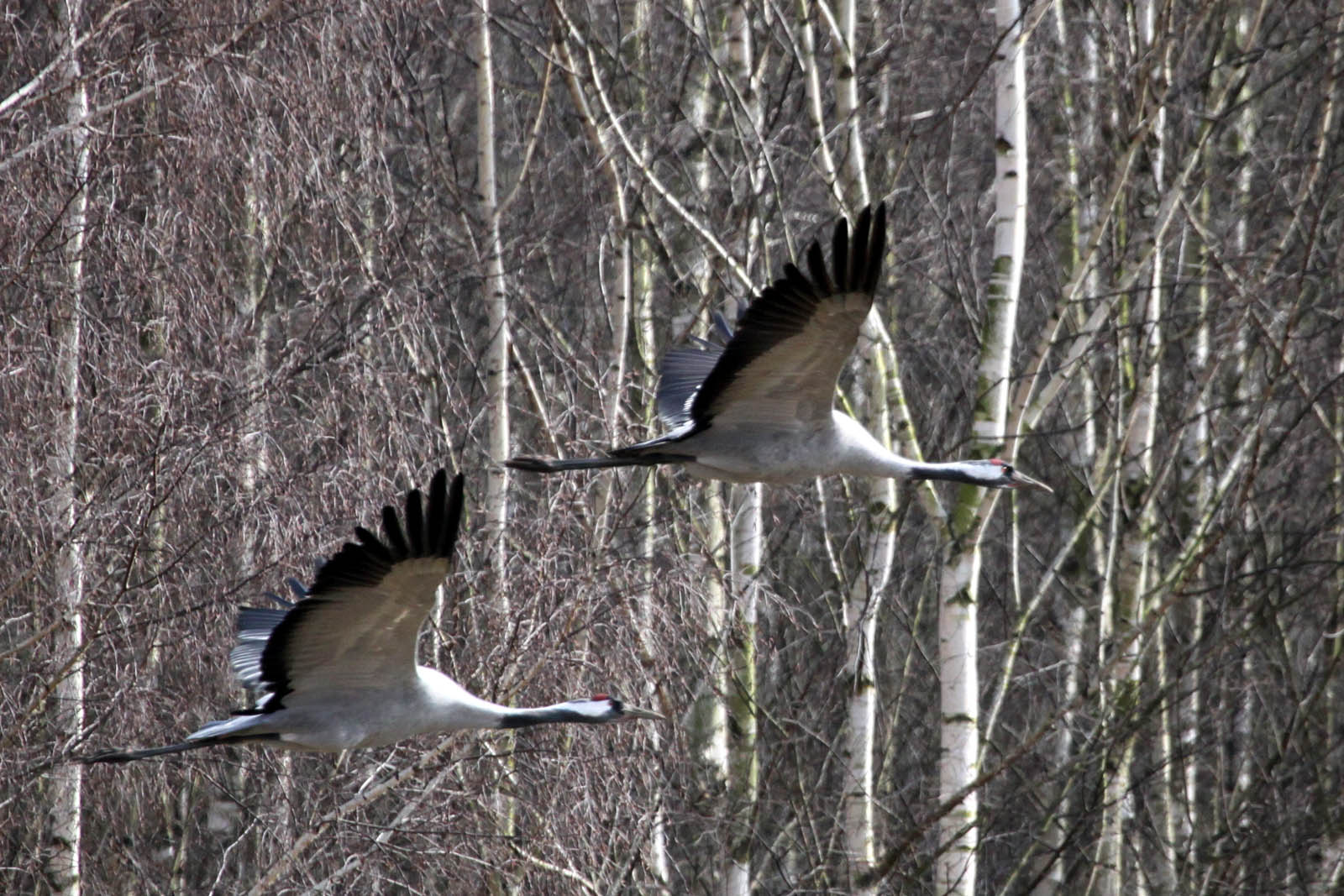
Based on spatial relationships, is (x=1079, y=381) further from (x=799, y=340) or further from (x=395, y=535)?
(x=395, y=535)

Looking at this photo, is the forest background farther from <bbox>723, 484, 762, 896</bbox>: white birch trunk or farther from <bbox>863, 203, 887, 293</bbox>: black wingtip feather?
<bbox>863, 203, 887, 293</bbox>: black wingtip feather

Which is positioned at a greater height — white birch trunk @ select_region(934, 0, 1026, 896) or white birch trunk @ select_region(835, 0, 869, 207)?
white birch trunk @ select_region(835, 0, 869, 207)

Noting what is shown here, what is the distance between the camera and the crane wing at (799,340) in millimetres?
6293

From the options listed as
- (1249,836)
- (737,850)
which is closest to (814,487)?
(737,850)

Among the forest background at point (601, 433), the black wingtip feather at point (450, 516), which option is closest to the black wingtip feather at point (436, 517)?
the black wingtip feather at point (450, 516)

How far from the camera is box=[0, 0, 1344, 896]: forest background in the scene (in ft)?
24.5

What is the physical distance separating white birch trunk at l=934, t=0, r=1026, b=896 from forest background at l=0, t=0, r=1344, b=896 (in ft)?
0.08

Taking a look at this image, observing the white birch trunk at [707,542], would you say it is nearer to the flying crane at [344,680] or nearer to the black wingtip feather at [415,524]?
the flying crane at [344,680]

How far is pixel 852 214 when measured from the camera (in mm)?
9812

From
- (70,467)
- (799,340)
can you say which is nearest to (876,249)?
(799,340)

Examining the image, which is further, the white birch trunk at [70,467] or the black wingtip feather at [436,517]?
the white birch trunk at [70,467]

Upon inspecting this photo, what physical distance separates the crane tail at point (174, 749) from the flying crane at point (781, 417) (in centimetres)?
129

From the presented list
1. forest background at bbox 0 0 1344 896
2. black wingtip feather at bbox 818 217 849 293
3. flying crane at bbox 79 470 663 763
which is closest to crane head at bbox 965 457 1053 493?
forest background at bbox 0 0 1344 896

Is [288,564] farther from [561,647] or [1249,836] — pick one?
[1249,836]
